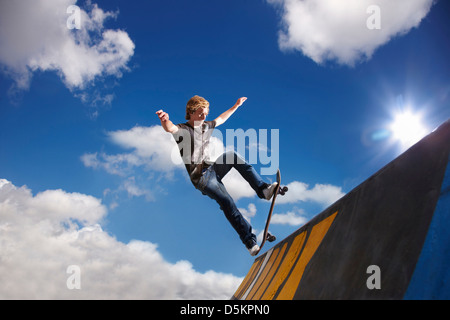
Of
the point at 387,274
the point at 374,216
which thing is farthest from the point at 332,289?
the point at 374,216

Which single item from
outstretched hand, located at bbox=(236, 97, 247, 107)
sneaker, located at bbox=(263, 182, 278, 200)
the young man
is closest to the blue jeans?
the young man

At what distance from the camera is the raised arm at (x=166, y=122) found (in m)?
4.49

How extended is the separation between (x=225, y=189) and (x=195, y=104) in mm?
1807

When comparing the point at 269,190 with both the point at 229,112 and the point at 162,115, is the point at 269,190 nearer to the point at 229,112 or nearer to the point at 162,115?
the point at 229,112

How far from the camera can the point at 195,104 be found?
5.28 m

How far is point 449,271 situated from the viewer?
167 cm

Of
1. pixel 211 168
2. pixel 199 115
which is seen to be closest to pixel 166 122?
pixel 199 115

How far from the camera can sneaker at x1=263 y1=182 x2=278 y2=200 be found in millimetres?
4789

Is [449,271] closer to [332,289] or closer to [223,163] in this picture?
[332,289]

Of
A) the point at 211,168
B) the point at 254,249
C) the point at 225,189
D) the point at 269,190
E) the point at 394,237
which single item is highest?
the point at 211,168

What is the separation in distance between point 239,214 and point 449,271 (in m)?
3.51

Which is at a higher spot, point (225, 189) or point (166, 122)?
point (166, 122)

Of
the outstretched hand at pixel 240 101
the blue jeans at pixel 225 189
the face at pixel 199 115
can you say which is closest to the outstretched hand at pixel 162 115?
the face at pixel 199 115
